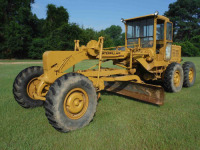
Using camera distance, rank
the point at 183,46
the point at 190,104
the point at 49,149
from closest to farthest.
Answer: the point at 49,149 < the point at 190,104 < the point at 183,46

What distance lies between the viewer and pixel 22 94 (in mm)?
4473

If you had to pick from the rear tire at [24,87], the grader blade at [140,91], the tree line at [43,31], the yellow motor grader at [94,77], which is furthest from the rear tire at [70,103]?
the tree line at [43,31]

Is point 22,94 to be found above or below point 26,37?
below

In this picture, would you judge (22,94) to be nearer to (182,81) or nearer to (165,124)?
(165,124)

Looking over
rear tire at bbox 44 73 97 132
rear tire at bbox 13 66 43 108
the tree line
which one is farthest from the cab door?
the tree line

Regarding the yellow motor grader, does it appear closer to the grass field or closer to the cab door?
the cab door

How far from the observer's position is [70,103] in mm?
3477

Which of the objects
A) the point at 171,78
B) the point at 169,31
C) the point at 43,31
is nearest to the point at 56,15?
the point at 43,31

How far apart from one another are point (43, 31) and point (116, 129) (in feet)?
135

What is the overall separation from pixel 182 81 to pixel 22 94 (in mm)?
5758

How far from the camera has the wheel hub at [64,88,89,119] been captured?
11.4 feet

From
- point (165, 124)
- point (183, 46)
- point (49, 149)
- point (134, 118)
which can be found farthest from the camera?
point (183, 46)

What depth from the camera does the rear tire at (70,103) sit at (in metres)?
3.17

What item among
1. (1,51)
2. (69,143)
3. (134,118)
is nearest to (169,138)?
(134,118)
